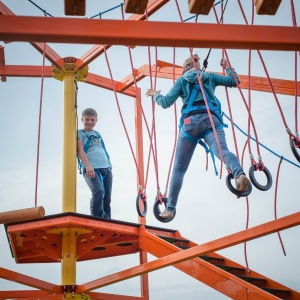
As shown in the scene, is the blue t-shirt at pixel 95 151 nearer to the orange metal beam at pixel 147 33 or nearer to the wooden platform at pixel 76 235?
the wooden platform at pixel 76 235

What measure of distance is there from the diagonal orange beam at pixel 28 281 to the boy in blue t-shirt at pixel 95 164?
3.51ft

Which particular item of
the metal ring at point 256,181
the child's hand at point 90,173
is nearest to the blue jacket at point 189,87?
the metal ring at point 256,181

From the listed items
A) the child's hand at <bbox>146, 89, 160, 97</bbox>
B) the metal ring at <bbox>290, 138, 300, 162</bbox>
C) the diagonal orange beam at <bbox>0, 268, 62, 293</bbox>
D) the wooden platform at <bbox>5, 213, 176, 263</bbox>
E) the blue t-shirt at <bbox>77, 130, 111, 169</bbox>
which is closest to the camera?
the metal ring at <bbox>290, 138, 300, 162</bbox>

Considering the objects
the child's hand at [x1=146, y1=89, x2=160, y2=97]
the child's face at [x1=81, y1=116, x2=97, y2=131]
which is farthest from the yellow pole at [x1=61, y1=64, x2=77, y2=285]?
the child's hand at [x1=146, y1=89, x2=160, y2=97]

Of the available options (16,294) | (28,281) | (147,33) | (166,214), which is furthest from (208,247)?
(16,294)

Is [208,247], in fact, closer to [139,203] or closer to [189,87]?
[139,203]

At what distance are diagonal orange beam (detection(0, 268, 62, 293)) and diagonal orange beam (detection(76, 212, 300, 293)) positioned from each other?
0.42 metres

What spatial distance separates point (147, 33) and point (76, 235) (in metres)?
4.58

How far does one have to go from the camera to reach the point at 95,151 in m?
7.35

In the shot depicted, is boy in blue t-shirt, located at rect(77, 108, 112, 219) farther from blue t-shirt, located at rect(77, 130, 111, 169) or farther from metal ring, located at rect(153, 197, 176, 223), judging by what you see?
metal ring, located at rect(153, 197, 176, 223)

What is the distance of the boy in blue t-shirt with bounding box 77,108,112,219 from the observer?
7070 millimetres

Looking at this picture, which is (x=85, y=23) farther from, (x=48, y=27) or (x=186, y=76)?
(x=186, y=76)

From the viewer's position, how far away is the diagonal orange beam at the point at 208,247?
4531 mm

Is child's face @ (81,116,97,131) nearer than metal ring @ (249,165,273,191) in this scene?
No
